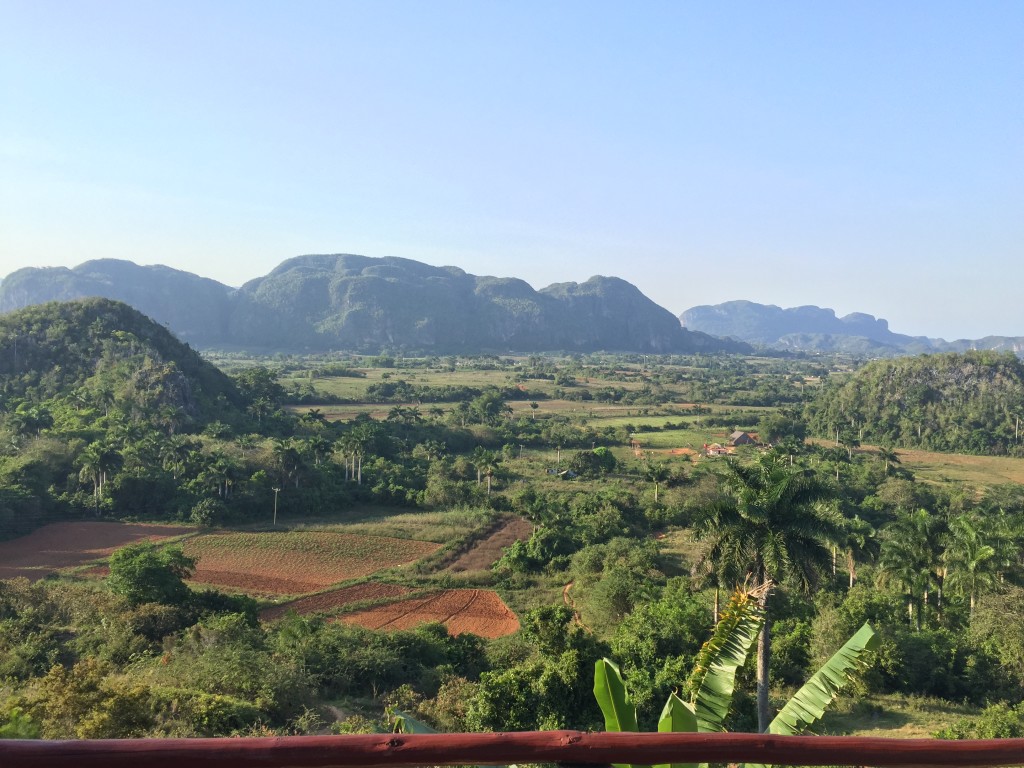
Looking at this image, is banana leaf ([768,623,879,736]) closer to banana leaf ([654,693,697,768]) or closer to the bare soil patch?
banana leaf ([654,693,697,768])

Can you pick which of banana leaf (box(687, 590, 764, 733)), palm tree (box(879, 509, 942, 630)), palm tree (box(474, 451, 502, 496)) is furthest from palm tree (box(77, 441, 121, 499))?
banana leaf (box(687, 590, 764, 733))

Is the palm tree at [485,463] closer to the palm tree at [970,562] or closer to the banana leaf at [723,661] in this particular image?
the palm tree at [970,562]

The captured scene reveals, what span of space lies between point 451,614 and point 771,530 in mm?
11835

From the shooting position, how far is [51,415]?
42750 millimetres

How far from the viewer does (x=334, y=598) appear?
21.7 metres

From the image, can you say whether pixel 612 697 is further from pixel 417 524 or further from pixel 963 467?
pixel 963 467

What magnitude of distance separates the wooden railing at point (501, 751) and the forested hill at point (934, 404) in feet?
198

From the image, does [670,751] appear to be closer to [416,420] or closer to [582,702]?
[582,702]

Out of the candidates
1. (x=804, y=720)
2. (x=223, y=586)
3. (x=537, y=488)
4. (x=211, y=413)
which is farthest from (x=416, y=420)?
(x=804, y=720)

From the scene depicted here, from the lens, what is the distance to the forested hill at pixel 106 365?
4703 centimetres

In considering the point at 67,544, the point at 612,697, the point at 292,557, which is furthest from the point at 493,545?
the point at 612,697

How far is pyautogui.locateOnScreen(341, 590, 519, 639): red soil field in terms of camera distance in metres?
19.4

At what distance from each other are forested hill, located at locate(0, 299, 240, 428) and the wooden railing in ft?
159

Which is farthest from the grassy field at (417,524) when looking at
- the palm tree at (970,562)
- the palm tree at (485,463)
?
the palm tree at (970,562)
